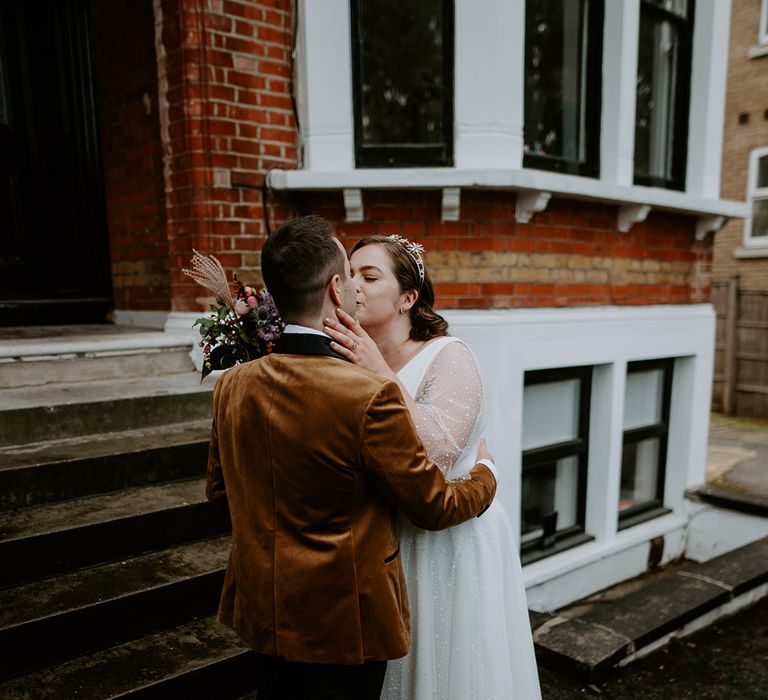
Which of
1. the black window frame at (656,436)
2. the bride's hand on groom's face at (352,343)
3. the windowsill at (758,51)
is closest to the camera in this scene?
the bride's hand on groom's face at (352,343)

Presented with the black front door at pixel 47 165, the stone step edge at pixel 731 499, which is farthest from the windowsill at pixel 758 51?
the black front door at pixel 47 165

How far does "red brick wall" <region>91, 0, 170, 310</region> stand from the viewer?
155 inches

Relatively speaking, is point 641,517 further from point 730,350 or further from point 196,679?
point 730,350

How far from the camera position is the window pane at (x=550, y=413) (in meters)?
4.41

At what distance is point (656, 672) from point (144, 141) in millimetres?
4493

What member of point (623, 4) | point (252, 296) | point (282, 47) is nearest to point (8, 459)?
point (252, 296)

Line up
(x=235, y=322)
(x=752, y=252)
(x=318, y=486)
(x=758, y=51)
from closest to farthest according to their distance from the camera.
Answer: (x=318, y=486) → (x=235, y=322) → (x=758, y=51) → (x=752, y=252)

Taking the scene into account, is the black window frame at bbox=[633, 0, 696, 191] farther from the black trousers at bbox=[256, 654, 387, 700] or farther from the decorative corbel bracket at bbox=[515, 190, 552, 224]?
the black trousers at bbox=[256, 654, 387, 700]

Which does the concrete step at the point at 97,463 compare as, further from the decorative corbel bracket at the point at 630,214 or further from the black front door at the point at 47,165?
the decorative corbel bracket at the point at 630,214

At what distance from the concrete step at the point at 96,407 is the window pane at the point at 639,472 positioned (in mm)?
3758

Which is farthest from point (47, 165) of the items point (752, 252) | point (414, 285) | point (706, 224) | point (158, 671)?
point (752, 252)

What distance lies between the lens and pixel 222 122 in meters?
3.61

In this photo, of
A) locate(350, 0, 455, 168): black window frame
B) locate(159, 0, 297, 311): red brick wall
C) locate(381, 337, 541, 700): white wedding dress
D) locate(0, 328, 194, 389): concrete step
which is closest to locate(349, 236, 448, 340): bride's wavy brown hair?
locate(381, 337, 541, 700): white wedding dress

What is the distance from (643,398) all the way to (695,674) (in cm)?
251
